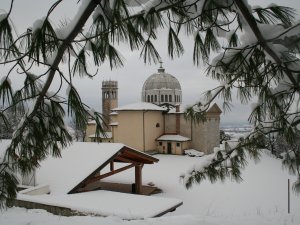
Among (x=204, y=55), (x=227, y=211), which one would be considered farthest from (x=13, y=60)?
(x=227, y=211)

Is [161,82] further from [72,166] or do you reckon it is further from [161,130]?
[72,166]

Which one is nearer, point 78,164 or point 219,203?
point 78,164

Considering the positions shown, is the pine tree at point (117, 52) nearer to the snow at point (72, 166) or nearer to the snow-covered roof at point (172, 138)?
the snow at point (72, 166)

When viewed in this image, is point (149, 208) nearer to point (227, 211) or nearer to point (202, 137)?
point (227, 211)

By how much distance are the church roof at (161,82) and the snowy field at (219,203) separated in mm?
16162

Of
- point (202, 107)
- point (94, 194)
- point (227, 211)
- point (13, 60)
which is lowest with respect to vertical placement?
point (227, 211)

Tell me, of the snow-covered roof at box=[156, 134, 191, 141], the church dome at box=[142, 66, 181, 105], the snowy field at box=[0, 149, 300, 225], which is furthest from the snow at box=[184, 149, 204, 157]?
the church dome at box=[142, 66, 181, 105]

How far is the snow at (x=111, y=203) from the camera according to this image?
6.66m

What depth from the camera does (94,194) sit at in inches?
346

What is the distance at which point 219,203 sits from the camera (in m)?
11.1

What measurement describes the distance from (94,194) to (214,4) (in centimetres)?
794

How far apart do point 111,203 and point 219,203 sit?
17.5ft

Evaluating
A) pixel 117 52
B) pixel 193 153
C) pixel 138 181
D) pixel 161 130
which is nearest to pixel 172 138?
pixel 161 130

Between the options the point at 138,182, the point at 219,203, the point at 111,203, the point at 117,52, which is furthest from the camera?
the point at 138,182
